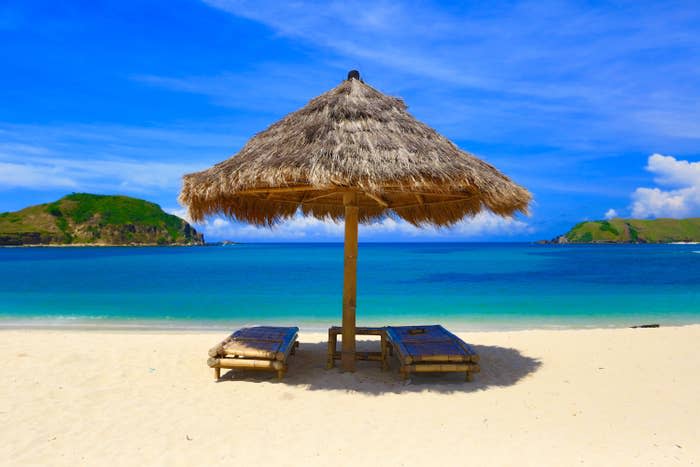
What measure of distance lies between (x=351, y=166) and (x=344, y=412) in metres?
2.16

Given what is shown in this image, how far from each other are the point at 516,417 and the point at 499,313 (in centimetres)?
874

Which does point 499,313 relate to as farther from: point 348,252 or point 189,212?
point 189,212

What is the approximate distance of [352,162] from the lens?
4.13 meters

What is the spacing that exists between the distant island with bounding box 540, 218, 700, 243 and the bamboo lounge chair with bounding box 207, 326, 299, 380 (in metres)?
131

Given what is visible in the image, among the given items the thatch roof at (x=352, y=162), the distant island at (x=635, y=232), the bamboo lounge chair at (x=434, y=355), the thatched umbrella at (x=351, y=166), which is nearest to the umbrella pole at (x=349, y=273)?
the thatched umbrella at (x=351, y=166)

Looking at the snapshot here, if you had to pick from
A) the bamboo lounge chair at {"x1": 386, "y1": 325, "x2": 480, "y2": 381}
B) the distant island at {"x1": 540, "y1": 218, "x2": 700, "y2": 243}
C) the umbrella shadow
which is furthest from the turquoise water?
the distant island at {"x1": 540, "y1": 218, "x2": 700, "y2": 243}

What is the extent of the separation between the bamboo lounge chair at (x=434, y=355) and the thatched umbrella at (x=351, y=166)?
66 cm

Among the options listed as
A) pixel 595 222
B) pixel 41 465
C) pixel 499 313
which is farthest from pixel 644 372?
pixel 595 222

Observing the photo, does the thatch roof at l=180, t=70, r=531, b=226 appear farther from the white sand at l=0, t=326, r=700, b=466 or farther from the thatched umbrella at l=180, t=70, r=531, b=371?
the white sand at l=0, t=326, r=700, b=466

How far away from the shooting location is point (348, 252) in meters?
4.95

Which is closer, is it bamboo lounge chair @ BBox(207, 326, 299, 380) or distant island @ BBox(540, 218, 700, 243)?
bamboo lounge chair @ BBox(207, 326, 299, 380)

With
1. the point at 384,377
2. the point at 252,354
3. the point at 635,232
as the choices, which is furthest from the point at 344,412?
the point at 635,232

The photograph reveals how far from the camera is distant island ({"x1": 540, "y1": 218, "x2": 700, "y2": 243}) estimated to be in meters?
118

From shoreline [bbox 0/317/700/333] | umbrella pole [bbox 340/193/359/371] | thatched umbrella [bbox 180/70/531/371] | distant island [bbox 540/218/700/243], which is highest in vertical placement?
distant island [bbox 540/218/700/243]
